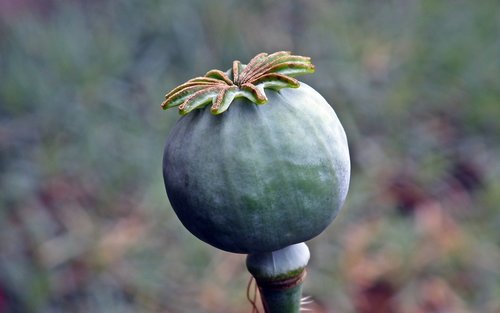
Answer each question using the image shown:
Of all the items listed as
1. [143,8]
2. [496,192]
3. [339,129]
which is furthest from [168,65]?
[339,129]

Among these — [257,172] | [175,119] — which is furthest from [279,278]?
[175,119]

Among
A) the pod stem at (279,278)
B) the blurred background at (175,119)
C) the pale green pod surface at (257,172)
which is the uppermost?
the blurred background at (175,119)

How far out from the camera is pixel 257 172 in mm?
806

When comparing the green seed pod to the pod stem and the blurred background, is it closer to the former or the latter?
the pod stem

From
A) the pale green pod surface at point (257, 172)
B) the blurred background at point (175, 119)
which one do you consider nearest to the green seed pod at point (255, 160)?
the pale green pod surface at point (257, 172)

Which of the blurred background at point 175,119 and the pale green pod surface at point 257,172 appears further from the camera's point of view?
the blurred background at point 175,119

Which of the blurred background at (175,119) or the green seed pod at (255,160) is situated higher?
the blurred background at (175,119)

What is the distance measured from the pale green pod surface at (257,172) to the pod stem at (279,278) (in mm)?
29

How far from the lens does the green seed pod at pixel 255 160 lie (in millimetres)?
807

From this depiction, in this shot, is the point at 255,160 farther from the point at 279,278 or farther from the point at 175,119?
the point at 175,119

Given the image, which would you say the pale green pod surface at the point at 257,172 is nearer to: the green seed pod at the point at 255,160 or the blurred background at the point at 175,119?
the green seed pod at the point at 255,160

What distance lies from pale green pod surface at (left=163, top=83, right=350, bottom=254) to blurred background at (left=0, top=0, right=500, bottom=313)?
6.95 ft

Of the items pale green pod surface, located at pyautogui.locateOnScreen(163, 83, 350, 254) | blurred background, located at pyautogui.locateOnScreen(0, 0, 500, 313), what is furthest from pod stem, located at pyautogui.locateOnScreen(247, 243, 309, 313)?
blurred background, located at pyautogui.locateOnScreen(0, 0, 500, 313)

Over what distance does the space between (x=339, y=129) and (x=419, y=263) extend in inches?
93.7
